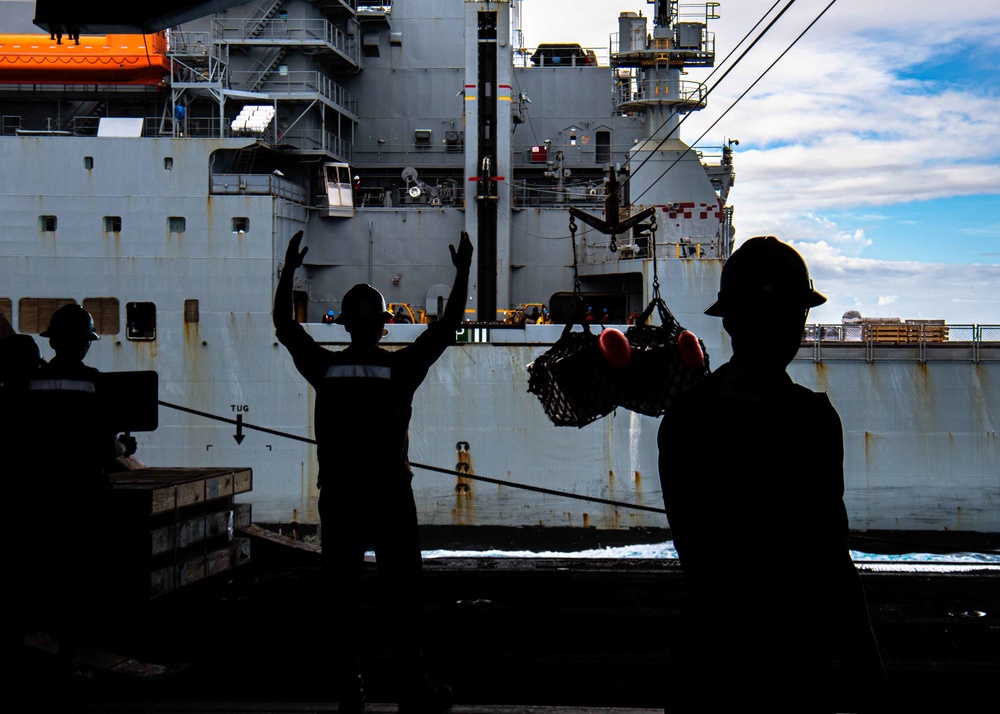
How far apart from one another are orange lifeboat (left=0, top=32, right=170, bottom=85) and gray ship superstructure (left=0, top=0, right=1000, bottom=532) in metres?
0.14

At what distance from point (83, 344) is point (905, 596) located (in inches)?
185

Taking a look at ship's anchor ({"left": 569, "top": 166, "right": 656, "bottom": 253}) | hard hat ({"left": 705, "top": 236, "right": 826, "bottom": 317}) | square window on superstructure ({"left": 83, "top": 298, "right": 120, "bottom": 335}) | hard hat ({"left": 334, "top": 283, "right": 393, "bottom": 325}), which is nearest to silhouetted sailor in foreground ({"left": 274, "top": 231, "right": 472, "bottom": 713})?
hard hat ({"left": 334, "top": 283, "right": 393, "bottom": 325})

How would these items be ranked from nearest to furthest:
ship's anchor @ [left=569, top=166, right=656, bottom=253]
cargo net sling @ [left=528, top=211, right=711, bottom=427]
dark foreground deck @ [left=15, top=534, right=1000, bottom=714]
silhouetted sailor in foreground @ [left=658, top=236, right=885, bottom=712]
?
silhouetted sailor in foreground @ [left=658, top=236, right=885, bottom=712] < dark foreground deck @ [left=15, top=534, right=1000, bottom=714] < cargo net sling @ [left=528, top=211, right=711, bottom=427] < ship's anchor @ [left=569, top=166, right=656, bottom=253]

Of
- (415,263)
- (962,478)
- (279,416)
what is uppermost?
(415,263)

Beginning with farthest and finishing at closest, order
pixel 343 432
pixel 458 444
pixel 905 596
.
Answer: pixel 458 444, pixel 905 596, pixel 343 432

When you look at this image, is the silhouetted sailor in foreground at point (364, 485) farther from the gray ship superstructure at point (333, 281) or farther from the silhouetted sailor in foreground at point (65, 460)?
the gray ship superstructure at point (333, 281)

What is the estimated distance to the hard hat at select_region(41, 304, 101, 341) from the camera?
370cm

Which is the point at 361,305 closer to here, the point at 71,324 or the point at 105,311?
the point at 71,324

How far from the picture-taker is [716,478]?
1.74 m

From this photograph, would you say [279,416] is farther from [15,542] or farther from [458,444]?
[15,542]

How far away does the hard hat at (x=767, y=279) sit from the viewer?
70.1 inches

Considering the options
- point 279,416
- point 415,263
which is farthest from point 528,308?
point 279,416

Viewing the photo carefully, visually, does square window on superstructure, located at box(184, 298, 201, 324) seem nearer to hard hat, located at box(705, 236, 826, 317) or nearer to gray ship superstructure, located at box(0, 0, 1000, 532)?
gray ship superstructure, located at box(0, 0, 1000, 532)

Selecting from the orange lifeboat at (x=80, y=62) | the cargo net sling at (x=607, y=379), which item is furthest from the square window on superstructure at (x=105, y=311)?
the cargo net sling at (x=607, y=379)
